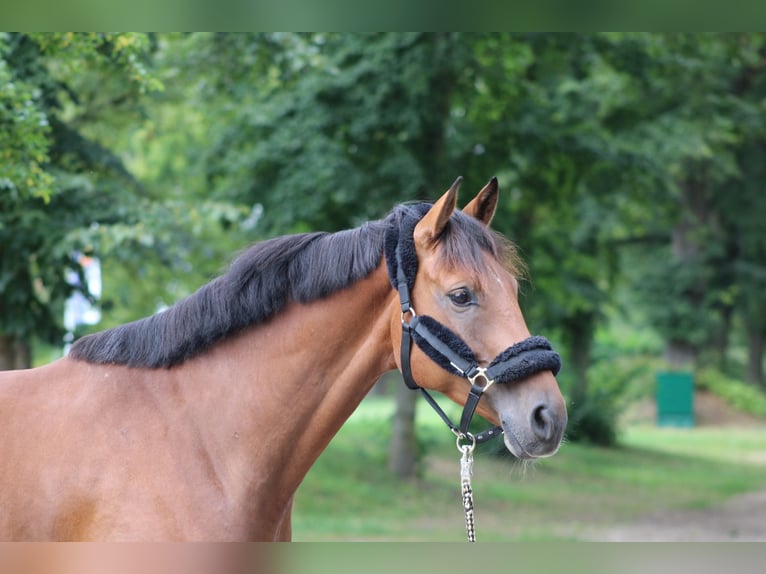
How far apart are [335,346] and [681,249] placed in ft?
87.8

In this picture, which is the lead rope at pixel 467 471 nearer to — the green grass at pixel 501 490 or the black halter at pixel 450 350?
the black halter at pixel 450 350

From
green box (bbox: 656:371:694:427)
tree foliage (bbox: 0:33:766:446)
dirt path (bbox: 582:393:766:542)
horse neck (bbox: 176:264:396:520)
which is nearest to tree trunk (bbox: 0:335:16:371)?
tree foliage (bbox: 0:33:766:446)

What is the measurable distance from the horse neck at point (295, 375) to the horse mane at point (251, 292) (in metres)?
0.05

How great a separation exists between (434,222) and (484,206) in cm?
38

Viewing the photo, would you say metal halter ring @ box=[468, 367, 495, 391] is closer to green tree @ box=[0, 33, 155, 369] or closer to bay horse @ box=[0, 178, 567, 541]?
bay horse @ box=[0, 178, 567, 541]

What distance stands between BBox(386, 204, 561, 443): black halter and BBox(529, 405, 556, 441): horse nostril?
0.13 meters

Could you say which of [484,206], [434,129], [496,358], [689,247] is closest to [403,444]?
[434,129]

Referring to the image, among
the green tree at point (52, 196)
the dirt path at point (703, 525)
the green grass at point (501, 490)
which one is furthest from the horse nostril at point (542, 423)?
the dirt path at point (703, 525)

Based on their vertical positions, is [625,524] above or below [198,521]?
below

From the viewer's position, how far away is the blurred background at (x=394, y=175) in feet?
27.2

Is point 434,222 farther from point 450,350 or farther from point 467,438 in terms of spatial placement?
point 467,438

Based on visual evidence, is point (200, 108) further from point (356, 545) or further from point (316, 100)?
point (356, 545)
